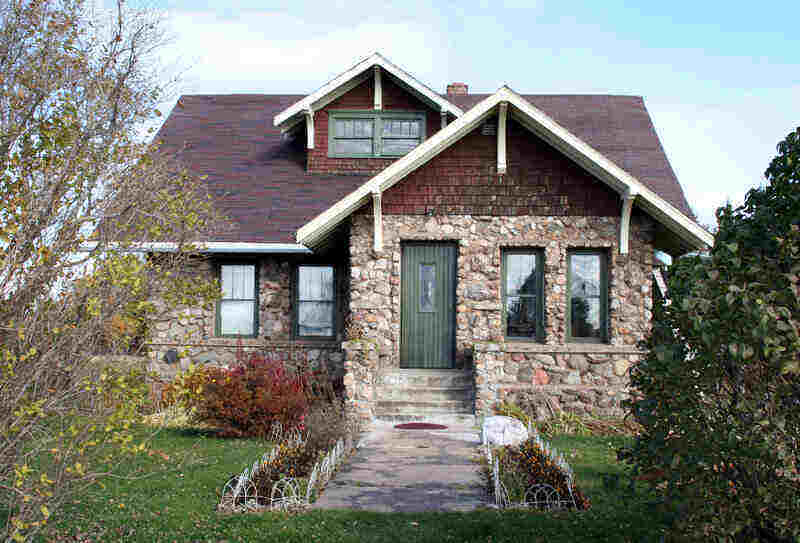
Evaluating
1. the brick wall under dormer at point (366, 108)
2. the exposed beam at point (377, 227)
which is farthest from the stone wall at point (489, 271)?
the brick wall under dormer at point (366, 108)

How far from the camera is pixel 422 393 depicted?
41.9 ft

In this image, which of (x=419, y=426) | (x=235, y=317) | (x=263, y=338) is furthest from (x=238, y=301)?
(x=419, y=426)

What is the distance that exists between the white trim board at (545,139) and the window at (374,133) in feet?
13.2

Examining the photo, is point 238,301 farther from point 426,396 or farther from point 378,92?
point 378,92

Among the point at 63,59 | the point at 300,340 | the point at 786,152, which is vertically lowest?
the point at 300,340

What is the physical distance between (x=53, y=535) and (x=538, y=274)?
9.60 m

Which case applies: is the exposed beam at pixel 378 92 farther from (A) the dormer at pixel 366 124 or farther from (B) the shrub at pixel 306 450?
(B) the shrub at pixel 306 450

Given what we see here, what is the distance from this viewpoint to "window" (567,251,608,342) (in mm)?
13805

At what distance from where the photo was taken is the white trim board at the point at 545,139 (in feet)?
41.7

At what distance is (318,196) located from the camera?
16.6m

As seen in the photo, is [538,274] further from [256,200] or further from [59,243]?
[59,243]

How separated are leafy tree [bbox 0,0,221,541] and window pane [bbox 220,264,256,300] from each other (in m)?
10.1

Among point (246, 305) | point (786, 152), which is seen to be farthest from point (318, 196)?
point (786, 152)

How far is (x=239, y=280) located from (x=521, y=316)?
20.1ft
